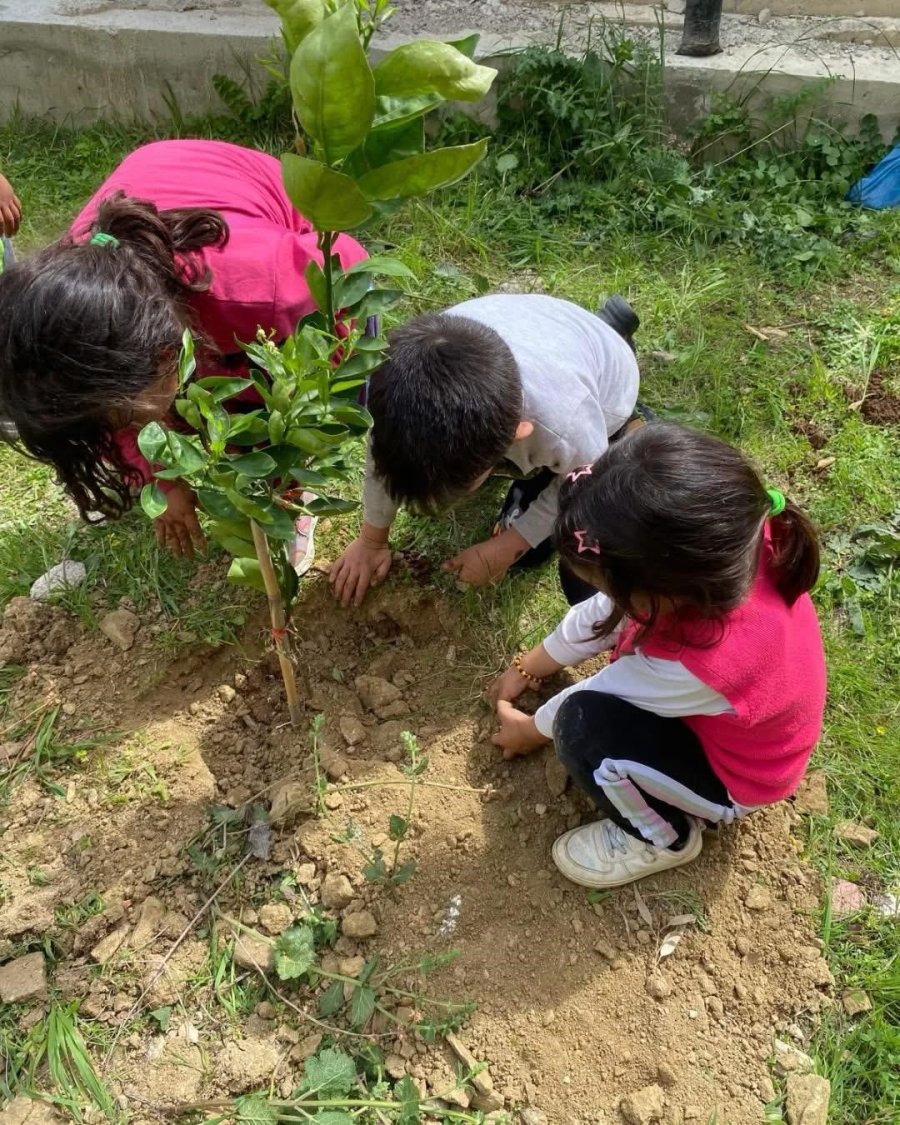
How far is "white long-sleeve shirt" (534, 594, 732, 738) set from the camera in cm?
154

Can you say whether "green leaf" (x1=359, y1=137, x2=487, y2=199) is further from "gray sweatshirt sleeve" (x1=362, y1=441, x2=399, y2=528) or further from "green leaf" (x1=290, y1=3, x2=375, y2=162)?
"gray sweatshirt sleeve" (x1=362, y1=441, x2=399, y2=528)

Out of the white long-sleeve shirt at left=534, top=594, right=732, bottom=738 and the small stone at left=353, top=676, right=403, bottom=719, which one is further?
the small stone at left=353, top=676, right=403, bottom=719

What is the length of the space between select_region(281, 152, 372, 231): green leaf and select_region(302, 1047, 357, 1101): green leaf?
139 cm

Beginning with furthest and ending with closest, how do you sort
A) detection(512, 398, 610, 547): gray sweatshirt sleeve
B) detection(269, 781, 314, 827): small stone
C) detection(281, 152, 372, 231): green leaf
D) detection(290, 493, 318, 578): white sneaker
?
detection(290, 493, 318, 578): white sneaker < detection(512, 398, 610, 547): gray sweatshirt sleeve < detection(269, 781, 314, 827): small stone < detection(281, 152, 372, 231): green leaf

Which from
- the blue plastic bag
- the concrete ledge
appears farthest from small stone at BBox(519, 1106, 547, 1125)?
the concrete ledge

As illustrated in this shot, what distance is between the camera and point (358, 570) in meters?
2.20

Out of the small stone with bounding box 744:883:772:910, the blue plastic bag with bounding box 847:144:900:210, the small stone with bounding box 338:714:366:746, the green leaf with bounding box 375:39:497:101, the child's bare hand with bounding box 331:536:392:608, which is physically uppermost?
the green leaf with bounding box 375:39:497:101

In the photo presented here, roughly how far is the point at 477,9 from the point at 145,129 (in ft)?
4.72

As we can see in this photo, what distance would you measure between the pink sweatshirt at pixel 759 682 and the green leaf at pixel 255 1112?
1.00m

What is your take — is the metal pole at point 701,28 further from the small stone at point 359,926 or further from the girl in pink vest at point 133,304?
the small stone at point 359,926

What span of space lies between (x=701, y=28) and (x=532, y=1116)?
134 inches

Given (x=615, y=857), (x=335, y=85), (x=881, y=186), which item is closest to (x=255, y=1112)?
(x=615, y=857)

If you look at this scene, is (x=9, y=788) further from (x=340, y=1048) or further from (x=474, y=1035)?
(x=474, y=1035)

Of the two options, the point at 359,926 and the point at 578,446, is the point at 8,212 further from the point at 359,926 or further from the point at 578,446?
the point at 359,926
